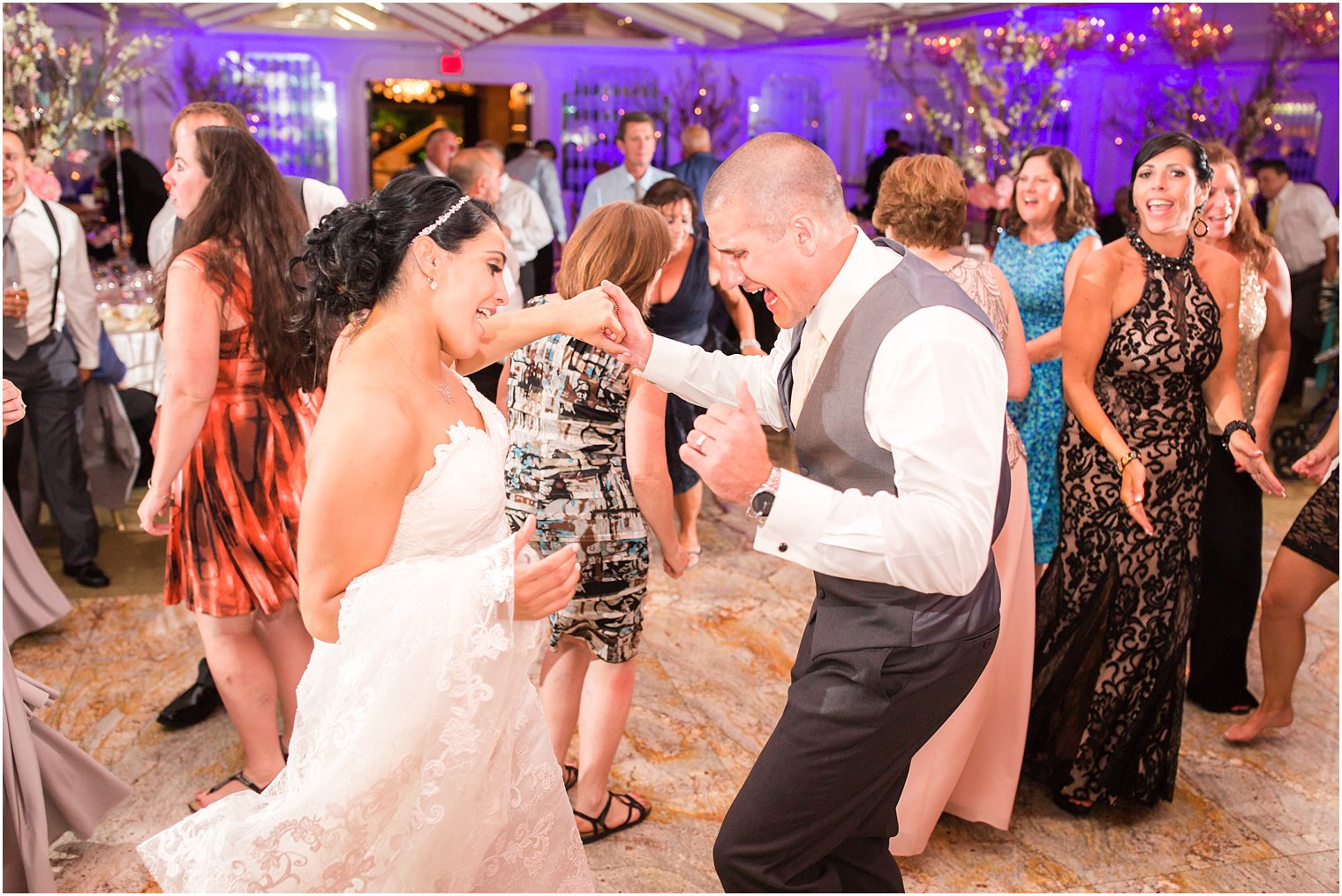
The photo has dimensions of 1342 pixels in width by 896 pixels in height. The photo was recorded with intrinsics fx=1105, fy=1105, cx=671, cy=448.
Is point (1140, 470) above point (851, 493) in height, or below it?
below

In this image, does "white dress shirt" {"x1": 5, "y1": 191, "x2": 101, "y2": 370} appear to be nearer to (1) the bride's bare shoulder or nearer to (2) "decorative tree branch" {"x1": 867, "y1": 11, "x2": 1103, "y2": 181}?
(1) the bride's bare shoulder

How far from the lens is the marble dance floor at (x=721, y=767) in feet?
8.45

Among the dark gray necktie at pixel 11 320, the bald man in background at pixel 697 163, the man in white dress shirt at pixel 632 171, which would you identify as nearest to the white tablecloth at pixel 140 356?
the dark gray necktie at pixel 11 320

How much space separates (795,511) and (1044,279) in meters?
2.53

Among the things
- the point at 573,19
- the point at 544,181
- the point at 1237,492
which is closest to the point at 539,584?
the point at 1237,492

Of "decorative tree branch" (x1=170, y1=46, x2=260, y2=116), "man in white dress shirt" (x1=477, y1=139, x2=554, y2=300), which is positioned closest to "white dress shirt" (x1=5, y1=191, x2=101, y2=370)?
"man in white dress shirt" (x1=477, y1=139, x2=554, y2=300)

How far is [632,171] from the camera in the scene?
21.2ft

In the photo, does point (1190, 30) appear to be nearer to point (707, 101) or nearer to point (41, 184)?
point (707, 101)

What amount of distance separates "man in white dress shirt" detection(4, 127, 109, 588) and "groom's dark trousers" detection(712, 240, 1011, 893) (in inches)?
129

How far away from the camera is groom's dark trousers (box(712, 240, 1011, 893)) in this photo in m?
1.71

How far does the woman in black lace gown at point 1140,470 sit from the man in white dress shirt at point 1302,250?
A: 5.46 m

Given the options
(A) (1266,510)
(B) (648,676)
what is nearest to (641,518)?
(B) (648,676)

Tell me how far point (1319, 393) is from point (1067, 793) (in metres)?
5.95

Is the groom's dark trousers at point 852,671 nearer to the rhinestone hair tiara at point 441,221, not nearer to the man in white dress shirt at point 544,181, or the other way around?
the rhinestone hair tiara at point 441,221
